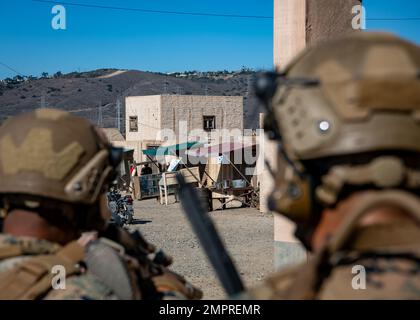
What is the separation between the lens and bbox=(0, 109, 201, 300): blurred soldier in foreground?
8.21 feet

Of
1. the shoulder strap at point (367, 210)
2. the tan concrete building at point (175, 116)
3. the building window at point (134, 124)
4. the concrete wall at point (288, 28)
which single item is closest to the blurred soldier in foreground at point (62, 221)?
the shoulder strap at point (367, 210)

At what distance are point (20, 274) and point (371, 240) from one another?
1383 millimetres

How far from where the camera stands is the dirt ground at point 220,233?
1008 centimetres

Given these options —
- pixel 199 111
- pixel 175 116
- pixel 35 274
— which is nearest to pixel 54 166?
pixel 35 274

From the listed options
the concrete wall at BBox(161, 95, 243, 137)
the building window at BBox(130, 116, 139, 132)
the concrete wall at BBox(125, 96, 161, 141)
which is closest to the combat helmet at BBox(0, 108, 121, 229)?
the concrete wall at BBox(161, 95, 243, 137)

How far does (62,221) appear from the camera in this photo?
2.74m

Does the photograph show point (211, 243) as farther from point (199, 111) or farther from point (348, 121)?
point (199, 111)

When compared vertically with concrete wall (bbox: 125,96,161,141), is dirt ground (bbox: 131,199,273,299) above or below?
below

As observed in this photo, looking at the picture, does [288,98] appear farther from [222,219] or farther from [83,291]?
[222,219]

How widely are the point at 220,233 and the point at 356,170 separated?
13234mm

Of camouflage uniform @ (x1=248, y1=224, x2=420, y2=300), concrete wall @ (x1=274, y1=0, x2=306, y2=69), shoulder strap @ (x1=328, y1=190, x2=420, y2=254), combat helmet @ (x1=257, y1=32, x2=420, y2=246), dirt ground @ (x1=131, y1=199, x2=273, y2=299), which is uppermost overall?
concrete wall @ (x1=274, y1=0, x2=306, y2=69)

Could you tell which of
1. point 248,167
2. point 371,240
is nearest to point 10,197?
point 371,240

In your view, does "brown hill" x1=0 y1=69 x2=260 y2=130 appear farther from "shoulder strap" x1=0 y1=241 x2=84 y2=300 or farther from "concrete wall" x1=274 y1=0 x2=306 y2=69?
"shoulder strap" x1=0 y1=241 x2=84 y2=300

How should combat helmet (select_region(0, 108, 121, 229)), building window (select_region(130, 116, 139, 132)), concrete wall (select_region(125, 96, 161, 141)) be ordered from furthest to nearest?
building window (select_region(130, 116, 139, 132)) → concrete wall (select_region(125, 96, 161, 141)) → combat helmet (select_region(0, 108, 121, 229))
